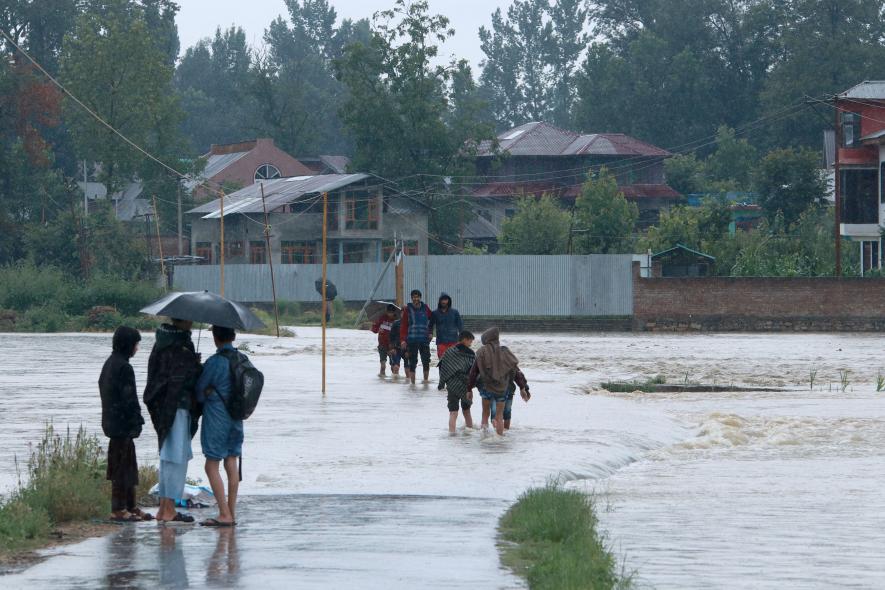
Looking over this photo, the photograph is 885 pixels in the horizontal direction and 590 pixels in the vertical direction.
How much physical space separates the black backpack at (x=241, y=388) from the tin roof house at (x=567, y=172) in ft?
236

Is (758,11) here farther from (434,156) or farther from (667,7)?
(434,156)

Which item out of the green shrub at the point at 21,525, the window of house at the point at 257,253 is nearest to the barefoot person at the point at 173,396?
the green shrub at the point at 21,525

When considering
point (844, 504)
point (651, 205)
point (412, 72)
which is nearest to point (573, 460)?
point (844, 504)

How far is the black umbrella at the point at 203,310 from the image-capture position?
34.4 feet

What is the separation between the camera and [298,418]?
779 inches

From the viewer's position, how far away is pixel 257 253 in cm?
7038

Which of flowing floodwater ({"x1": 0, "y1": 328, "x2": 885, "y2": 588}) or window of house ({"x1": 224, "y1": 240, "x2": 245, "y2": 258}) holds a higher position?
window of house ({"x1": 224, "y1": 240, "x2": 245, "y2": 258})

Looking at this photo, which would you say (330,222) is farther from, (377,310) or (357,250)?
(377,310)

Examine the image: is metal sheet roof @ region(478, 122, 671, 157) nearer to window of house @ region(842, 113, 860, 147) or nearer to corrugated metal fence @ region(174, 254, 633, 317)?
window of house @ region(842, 113, 860, 147)

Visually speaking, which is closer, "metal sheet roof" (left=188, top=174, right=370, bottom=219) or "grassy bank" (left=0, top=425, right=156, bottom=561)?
"grassy bank" (left=0, top=425, right=156, bottom=561)

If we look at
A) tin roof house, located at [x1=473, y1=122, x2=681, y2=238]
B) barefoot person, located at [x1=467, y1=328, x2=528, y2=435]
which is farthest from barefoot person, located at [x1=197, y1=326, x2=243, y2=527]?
tin roof house, located at [x1=473, y1=122, x2=681, y2=238]

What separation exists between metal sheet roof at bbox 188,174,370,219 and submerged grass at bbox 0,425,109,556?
53.7m

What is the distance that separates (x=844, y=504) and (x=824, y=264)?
38134mm

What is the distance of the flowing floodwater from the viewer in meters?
9.47
